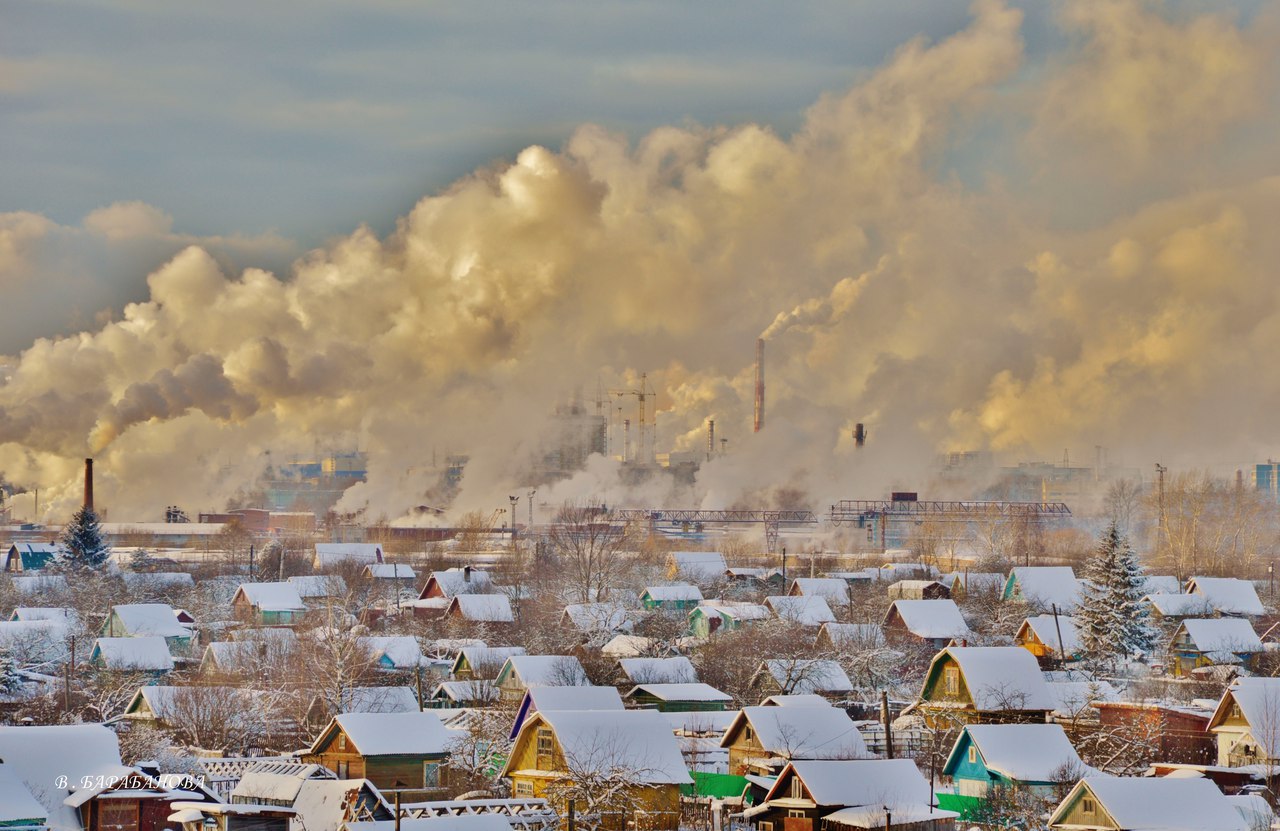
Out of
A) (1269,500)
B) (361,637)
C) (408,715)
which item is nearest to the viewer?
(408,715)

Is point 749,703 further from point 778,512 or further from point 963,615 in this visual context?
point 778,512

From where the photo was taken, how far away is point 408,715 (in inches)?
854

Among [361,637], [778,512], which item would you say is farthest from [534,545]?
[361,637]

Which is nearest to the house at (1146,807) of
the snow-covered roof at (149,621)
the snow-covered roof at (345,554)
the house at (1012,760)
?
the house at (1012,760)

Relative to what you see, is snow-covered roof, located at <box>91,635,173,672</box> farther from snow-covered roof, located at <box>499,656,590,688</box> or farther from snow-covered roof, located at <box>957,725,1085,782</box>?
snow-covered roof, located at <box>957,725,1085,782</box>

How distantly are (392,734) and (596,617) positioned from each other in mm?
15966

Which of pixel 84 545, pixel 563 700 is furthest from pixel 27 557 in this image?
pixel 563 700

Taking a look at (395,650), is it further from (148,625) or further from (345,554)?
(345,554)

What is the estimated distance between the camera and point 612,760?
60.9ft

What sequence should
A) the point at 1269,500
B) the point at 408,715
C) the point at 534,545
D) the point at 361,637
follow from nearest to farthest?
1. the point at 408,715
2. the point at 361,637
3. the point at 534,545
4. the point at 1269,500

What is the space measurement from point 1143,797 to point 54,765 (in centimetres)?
1132

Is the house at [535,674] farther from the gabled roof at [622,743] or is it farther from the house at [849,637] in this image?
the gabled roof at [622,743]

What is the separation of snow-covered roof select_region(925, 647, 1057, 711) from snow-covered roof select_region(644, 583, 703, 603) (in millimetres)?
16591

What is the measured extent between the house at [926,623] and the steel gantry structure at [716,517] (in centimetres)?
2956
